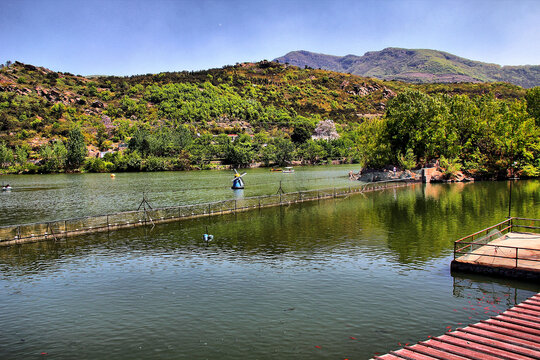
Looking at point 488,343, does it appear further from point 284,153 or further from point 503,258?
point 284,153

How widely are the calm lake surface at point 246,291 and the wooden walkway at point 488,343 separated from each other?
8.54 feet

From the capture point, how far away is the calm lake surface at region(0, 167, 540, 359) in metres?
17.0

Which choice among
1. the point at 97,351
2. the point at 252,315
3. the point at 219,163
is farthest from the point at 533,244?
the point at 219,163

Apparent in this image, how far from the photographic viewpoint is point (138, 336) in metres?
17.7

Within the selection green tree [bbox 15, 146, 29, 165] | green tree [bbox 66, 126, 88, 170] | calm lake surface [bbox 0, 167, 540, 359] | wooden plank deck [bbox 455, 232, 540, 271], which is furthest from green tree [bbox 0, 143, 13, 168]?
wooden plank deck [bbox 455, 232, 540, 271]

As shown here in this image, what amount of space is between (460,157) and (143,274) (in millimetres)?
92213

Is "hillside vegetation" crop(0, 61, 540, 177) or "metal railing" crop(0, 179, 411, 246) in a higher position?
"hillside vegetation" crop(0, 61, 540, 177)

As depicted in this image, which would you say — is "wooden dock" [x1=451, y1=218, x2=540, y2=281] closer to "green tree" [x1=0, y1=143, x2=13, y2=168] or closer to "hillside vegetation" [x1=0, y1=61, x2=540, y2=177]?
"hillside vegetation" [x1=0, y1=61, x2=540, y2=177]

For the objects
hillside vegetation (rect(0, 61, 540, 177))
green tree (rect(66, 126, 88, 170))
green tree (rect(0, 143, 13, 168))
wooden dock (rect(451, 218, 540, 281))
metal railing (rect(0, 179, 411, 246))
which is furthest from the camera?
green tree (rect(66, 126, 88, 170))

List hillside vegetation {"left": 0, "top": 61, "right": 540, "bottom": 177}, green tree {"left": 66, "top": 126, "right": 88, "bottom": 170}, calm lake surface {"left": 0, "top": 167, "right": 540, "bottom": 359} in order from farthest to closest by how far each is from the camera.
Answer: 1. green tree {"left": 66, "top": 126, "right": 88, "bottom": 170}
2. hillside vegetation {"left": 0, "top": 61, "right": 540, "bottom": 177}
3. calm lake surface {"left": 0, "top": 167, "right": 540, "bottom": 359}

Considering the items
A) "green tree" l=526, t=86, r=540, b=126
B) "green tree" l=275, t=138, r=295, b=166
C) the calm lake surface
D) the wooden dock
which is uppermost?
"green tree" l=526, t=86, r=540, b=126

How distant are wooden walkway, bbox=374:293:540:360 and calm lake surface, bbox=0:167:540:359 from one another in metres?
2.60

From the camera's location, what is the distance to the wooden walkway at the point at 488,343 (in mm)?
12818

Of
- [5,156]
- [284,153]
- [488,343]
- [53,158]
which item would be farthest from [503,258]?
[5,156]
